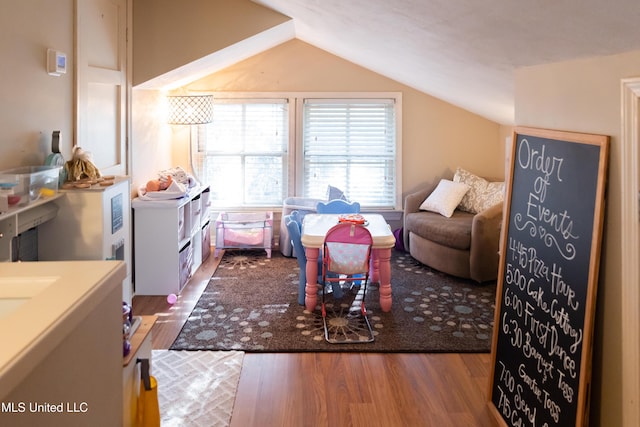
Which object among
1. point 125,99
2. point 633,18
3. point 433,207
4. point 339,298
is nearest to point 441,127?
point 433,207

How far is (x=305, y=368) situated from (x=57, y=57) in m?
2.20

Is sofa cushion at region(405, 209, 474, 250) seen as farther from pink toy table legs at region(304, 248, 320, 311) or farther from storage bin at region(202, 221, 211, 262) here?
storage bin at region(202, 221, 211, 262)

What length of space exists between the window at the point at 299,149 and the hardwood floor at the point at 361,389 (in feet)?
9.13

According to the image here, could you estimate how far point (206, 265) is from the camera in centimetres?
525

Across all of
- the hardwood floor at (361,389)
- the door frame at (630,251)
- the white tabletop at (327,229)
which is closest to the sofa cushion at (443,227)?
the white tabletop at (327,229)

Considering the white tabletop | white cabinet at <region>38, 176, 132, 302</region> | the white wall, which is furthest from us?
the white tabletop

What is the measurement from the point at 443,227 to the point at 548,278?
2.75 meters

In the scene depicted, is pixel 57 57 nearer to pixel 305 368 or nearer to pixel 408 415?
pixel 305 368

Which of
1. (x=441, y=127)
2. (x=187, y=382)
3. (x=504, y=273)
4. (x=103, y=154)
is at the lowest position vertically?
(x=187, y=382)

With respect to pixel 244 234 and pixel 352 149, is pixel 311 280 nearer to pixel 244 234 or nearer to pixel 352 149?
pixel 244 234

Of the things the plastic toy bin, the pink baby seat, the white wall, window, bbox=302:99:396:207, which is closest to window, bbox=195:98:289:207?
window, bbox=302:99:396:207

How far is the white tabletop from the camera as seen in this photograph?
3834 millimetres

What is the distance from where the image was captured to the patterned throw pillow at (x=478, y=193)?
5211 mm

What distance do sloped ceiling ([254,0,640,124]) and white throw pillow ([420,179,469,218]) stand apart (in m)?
0.79
